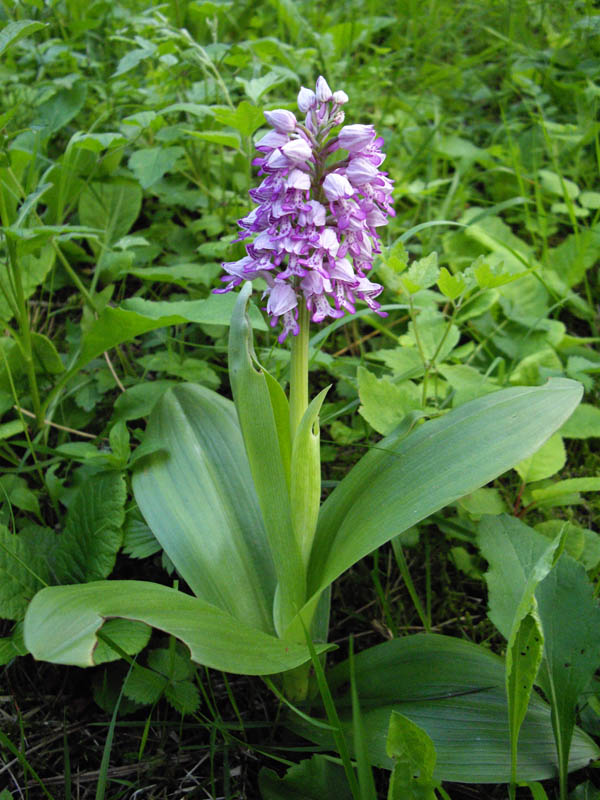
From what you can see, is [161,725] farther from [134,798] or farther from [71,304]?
[71,304]

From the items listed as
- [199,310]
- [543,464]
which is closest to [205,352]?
[199,310]

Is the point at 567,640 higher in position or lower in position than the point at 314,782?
higher

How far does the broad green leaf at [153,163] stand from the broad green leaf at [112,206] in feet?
1.81

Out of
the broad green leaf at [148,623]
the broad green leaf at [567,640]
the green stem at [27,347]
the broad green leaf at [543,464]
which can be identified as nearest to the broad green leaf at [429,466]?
the broad green leaf at [148,623]

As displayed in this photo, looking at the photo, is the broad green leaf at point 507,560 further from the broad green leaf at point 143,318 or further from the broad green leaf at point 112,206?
the broad green leaf at point 112,206

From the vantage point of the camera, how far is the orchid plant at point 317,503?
4.83ft

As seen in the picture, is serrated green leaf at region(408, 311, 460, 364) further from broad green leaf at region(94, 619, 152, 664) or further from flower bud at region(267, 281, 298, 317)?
broad green leaf at region(94, 619, 152, 664)

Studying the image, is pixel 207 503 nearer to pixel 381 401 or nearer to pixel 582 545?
pixel 381 401

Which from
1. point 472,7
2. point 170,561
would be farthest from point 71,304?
point 472,7

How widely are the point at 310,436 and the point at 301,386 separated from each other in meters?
0.18

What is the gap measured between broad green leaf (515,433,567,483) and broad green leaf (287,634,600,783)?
679 millimetres

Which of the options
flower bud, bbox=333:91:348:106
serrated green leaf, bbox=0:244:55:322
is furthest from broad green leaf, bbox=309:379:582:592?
serrated green leaf, bbox=0:244:55:322

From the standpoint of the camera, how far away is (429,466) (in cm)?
165

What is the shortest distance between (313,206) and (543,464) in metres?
1.21
